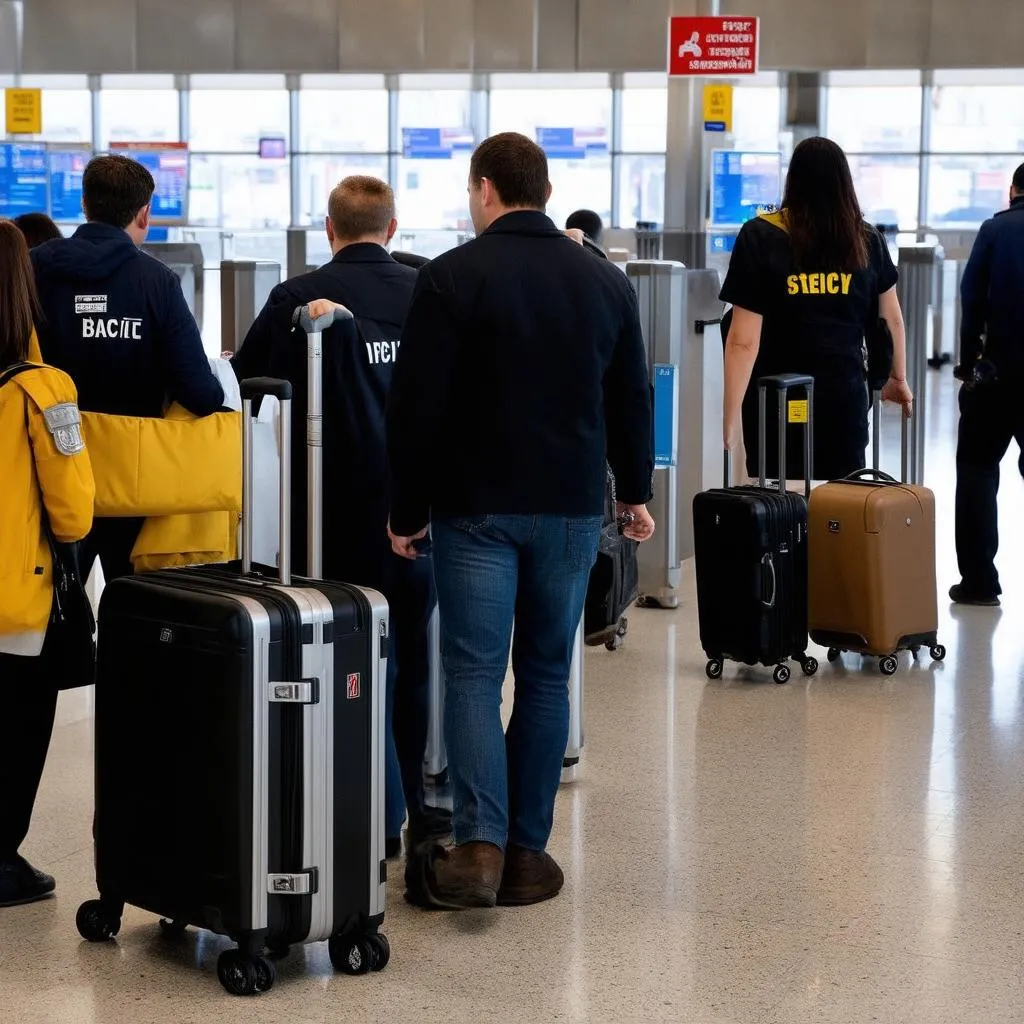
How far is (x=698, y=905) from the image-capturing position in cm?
361

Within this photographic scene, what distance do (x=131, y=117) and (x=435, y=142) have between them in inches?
152

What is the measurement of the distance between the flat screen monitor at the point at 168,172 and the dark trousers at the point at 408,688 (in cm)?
1700

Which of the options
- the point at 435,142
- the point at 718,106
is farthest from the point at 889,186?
the point at 718,106

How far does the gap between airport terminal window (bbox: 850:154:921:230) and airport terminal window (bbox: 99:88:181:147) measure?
8.34m

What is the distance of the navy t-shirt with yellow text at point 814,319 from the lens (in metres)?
5.61

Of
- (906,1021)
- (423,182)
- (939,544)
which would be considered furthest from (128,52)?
(906,1021)

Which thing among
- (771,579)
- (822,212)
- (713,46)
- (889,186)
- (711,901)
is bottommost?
(711,901)

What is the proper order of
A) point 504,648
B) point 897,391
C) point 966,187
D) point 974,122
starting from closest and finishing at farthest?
point 504,648 → point 897,391 → point 974,122 → point 966,187

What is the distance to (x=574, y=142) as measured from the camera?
21469mm

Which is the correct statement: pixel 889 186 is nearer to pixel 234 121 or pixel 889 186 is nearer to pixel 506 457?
pixel 234 121

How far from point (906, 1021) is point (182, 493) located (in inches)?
72.1

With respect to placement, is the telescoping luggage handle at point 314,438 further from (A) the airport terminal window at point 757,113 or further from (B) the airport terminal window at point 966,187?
(B) the airport terminal window at point 966,187

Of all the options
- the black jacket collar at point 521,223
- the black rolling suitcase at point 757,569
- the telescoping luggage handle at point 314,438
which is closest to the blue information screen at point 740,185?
the black rolling suitcase at point 757,569

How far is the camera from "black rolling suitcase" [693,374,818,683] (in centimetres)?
552
